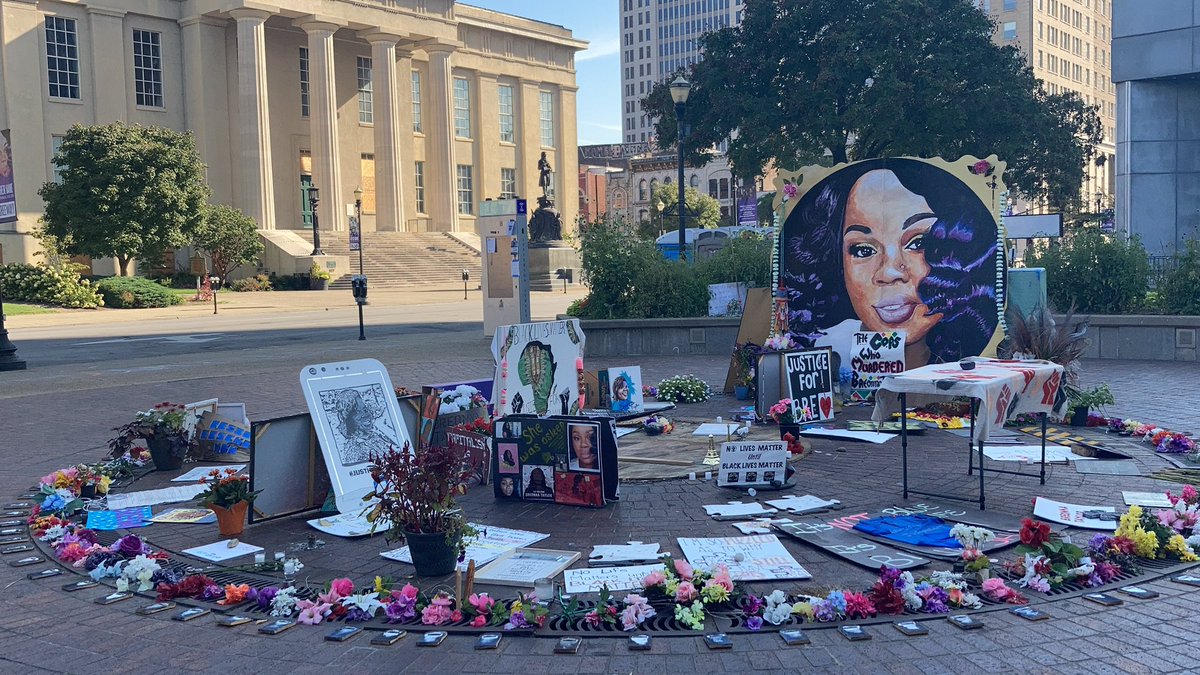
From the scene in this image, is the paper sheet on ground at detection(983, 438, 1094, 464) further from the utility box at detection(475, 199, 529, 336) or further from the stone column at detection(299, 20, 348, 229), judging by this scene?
the stone column at detection(299, 20, 348, 229)

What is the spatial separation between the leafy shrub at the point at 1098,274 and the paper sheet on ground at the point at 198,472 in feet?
45.5

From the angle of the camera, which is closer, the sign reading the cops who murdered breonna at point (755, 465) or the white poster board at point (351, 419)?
the white poster board at point (351, 419)

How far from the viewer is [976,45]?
2859 cm

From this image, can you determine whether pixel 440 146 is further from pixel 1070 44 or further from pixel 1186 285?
pixel 1070 44

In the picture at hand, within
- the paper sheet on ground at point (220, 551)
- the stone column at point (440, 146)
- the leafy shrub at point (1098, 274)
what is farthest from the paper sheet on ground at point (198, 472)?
the stone column at point (440, 146)

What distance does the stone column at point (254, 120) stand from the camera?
168ft

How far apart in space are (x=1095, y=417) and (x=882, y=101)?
57.6 ft

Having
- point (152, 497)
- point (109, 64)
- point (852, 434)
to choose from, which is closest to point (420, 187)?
point (109, 64)

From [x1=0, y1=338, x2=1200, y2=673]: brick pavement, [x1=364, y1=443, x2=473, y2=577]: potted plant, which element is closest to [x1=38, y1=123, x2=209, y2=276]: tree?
[x1=0, y1=338, x2=1200, y2=673]: brick pavement

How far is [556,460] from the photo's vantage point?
320 inches

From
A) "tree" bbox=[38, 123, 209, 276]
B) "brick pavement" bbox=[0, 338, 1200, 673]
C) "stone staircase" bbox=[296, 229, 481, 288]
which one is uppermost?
"tree" bbox=[38, 123, 209, 276]

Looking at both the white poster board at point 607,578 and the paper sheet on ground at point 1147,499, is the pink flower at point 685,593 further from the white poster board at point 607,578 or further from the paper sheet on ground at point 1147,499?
the paper sheet on ground at point 1147,499

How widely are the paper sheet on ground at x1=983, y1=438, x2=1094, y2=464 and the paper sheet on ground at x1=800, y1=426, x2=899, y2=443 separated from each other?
3.49ft

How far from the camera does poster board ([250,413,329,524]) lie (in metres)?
7.71
